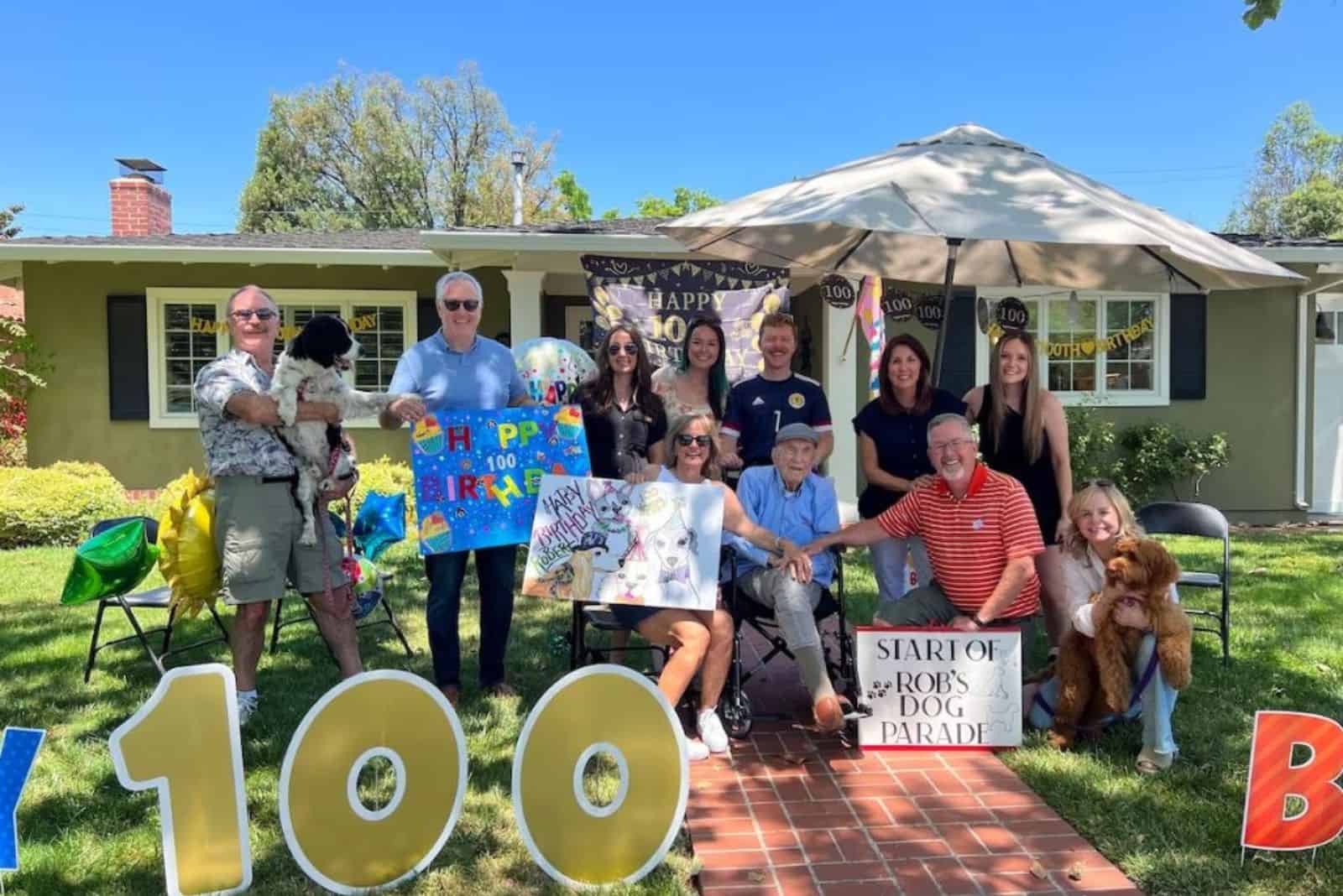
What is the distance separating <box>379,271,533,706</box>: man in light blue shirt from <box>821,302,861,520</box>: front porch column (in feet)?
18.7

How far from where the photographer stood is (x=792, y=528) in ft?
13.0

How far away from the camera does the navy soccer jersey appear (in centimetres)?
425

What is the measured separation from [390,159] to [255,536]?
35.2 m

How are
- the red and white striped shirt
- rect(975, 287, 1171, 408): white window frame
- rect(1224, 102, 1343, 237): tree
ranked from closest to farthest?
the red and white striped shirt, rect(975, 287, 1171, 408): white window frame, rect(1224, 102, 1343, 237): tree

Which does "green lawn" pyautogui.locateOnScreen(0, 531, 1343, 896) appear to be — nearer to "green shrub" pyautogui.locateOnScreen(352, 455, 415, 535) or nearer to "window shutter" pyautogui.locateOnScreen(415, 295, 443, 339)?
"green shrub" pyautogui.locateOnScreen(352, 455, 415, 535)

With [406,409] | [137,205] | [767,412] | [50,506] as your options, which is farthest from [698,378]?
[137,205]

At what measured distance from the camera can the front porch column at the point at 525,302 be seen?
9188 millimetres

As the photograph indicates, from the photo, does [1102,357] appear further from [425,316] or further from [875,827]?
[875,827]

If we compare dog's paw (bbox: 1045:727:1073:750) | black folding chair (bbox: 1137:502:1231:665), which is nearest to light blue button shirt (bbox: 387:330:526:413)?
dog's paw (bbox: 1045:727:1073:750)

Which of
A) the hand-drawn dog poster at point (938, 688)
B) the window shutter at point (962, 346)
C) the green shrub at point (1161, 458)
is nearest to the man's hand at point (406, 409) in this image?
the hand-drawn dog poster at point (938, 688)

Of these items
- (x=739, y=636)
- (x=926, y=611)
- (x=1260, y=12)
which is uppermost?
(x=1260, y=12)

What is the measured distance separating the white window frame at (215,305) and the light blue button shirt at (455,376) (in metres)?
6.34

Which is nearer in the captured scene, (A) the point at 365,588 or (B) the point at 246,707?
(B) the point at 246,707

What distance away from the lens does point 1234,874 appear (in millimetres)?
2682
